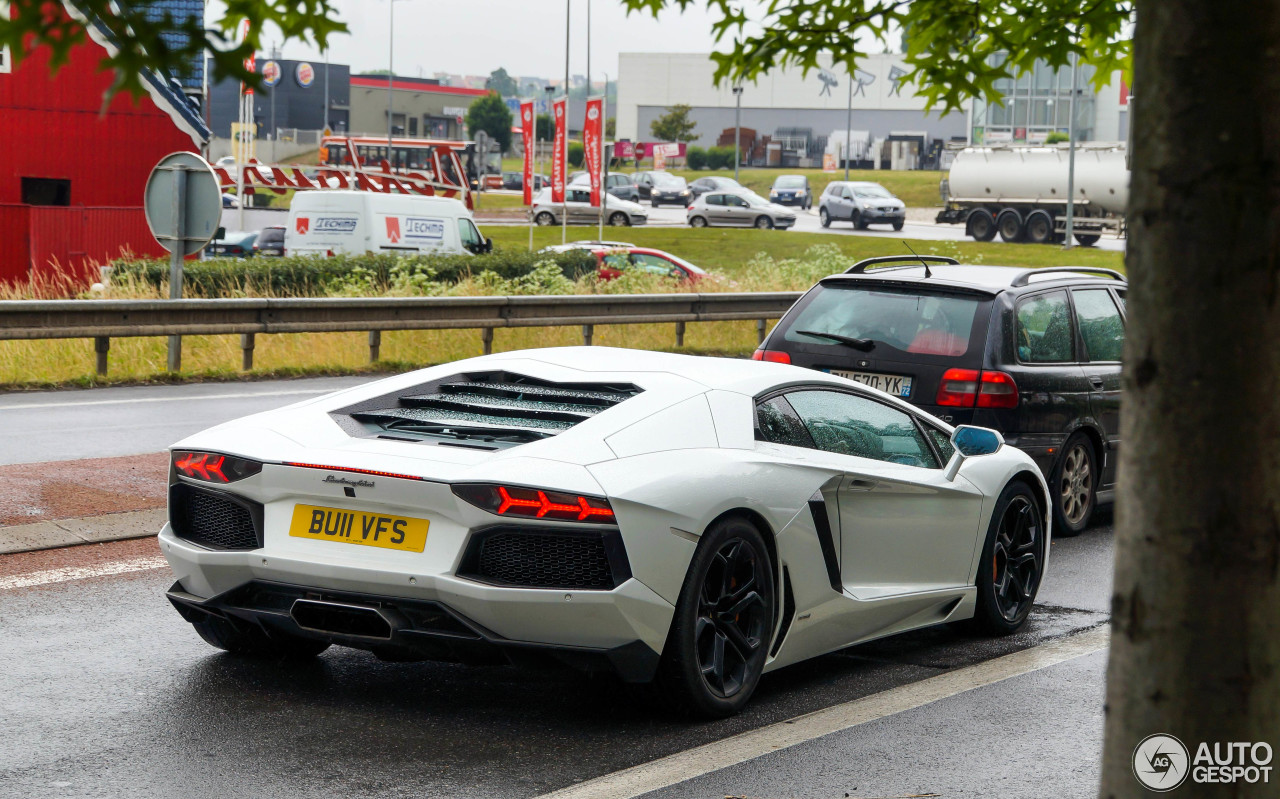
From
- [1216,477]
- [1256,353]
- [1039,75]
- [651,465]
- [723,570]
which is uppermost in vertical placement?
[1039,75]

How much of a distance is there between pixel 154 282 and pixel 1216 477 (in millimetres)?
20300

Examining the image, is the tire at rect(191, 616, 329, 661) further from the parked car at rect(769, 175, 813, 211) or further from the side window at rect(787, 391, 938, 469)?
the parked car at rect(769, 175, 813, 211)

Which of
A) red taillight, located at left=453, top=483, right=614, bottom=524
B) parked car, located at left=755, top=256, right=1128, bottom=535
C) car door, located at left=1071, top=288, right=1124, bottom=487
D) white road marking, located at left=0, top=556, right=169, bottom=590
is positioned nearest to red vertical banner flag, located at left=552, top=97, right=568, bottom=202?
car door, located at left=1071, top=288, right=1124, bottom=487

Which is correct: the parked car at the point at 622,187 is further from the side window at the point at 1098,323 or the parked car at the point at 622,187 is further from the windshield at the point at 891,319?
the windshield at the point at 891,319

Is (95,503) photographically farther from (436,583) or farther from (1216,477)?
(1216,477)

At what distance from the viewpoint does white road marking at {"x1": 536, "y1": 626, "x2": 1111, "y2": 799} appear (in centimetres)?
464

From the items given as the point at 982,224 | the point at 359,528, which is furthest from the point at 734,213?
the point at 359,528

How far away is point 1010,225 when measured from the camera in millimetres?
53250

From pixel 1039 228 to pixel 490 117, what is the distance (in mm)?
80646

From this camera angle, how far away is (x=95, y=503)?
8.76 m

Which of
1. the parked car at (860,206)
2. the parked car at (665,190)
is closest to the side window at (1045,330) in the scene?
the parked car at (860,206)

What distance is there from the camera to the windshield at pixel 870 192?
57188 mm

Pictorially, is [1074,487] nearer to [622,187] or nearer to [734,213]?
[734,213]

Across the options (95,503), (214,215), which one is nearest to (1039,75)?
(214,215)
